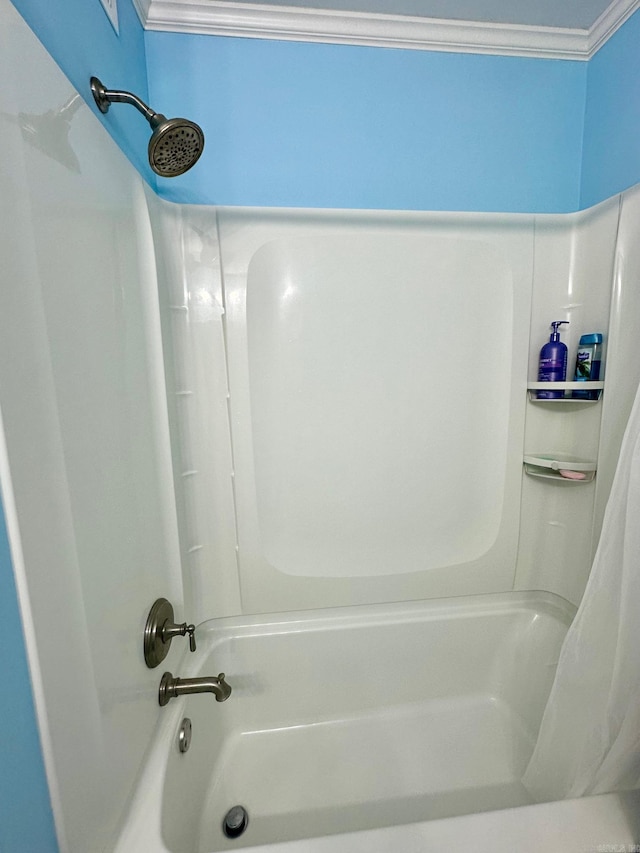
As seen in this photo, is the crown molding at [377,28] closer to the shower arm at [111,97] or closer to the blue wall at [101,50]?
the blue wall at [101,50]

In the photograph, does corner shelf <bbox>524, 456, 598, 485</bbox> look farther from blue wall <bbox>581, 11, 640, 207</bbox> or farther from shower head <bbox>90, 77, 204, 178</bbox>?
shower head <bbox>90, 77, 204, 178</bbox>

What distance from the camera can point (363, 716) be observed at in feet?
4.39

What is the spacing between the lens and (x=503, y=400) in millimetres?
1340

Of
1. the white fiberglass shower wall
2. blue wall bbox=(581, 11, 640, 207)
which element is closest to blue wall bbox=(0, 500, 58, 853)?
the white fiberglass shower wall

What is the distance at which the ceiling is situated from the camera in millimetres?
1082

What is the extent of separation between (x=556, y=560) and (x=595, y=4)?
5.44 ft

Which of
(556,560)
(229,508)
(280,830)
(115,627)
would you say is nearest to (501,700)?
(556,560)

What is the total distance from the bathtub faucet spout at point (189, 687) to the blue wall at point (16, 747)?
0.43 m

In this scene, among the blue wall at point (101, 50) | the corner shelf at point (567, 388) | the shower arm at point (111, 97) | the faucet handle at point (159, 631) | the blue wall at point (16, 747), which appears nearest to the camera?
the blue wall at point (16, 747)

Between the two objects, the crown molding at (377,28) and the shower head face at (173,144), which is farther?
the crown molding at (377,28)

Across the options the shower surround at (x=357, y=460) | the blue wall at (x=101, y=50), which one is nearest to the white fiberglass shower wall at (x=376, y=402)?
the shower surround at (x=357, y=460)

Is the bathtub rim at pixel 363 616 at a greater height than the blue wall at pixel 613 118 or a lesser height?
lesser

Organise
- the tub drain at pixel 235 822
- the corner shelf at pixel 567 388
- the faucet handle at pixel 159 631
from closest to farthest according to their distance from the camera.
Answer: the faucet handle at pixel 159 631
the tub drain at pixel 235 822
the corner shelf at pixel 567 388

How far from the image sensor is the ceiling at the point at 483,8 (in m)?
1.08
